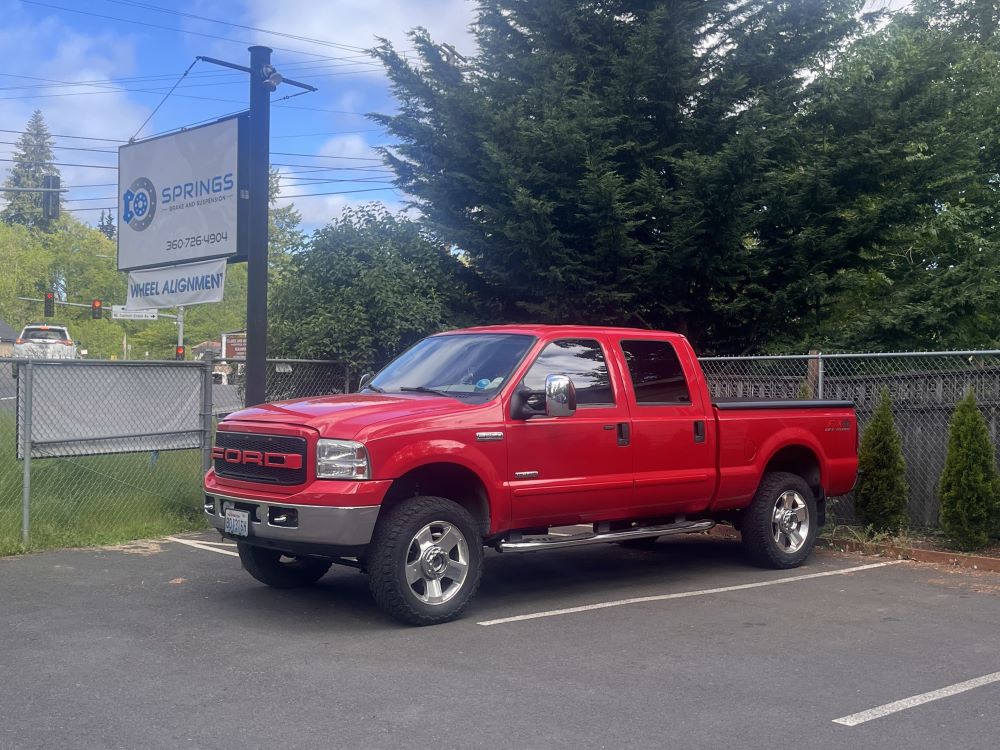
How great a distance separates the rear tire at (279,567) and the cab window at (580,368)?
2274 mm

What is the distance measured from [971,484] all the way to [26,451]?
28.7 ft

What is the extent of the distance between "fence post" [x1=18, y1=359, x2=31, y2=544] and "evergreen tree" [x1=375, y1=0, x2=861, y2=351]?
23.6 feet

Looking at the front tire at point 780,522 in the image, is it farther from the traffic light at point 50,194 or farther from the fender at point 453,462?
A: the traffic light at point 50,194

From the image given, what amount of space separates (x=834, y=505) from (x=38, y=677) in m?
8.66

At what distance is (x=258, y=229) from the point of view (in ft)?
38.6

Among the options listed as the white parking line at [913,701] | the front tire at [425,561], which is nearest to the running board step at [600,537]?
the front tire at [425,561]

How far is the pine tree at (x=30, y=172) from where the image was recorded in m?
99.3

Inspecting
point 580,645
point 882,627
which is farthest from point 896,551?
point 580,645

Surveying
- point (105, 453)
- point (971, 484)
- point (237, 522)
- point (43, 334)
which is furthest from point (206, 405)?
point (43, 334)

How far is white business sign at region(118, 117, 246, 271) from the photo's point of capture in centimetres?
1268

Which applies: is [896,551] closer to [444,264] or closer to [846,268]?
[846,268]

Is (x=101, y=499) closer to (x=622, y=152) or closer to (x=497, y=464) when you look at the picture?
(x=497, y=464)

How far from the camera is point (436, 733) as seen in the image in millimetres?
4930

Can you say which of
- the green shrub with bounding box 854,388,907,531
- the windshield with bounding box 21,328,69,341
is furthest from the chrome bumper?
the windshield with bounding box 21,328,69,341
